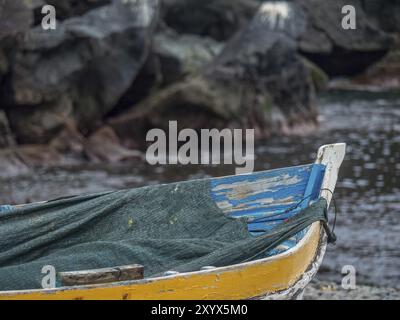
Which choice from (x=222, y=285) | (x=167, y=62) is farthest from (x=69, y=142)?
(x=222, y=285)

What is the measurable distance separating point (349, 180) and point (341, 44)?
25397 millimetres

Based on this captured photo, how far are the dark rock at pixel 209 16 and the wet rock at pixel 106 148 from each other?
50.0 ft

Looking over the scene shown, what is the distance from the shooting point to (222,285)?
8406 mm

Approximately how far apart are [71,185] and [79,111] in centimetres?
620

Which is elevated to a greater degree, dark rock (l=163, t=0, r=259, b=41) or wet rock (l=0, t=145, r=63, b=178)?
dark rock (l=163, t=0, r=259, b=41)

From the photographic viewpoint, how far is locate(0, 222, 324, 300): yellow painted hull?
786 cm

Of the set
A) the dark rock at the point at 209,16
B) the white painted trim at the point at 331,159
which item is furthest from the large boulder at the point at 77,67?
the white painted trim at the point at 331,159

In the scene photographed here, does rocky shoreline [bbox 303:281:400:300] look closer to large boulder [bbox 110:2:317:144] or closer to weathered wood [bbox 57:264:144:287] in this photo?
weathered wood [bbox 57:264:144:287]

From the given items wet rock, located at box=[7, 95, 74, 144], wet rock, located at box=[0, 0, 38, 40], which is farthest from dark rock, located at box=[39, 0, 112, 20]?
wet rock, located at box=[7, 95, 74, 144]

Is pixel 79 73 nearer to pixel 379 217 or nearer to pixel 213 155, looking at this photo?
pixel 213 155

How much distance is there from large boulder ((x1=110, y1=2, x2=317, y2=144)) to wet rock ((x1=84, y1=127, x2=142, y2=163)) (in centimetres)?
76

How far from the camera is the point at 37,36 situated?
83.9 feet
